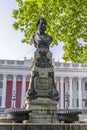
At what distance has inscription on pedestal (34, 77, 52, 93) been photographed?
13.6 meters

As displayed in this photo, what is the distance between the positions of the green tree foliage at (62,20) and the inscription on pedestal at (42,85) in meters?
6.03

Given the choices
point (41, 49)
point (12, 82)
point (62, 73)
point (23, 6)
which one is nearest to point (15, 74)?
point (12, 82)

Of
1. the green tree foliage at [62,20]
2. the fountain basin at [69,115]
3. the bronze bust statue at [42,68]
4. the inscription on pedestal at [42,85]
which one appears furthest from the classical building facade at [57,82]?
the fountain basin at [69,115]

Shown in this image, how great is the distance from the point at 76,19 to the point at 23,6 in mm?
3836

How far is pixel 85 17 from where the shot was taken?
18.4 m

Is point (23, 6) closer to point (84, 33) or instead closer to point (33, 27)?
point (33, 27)

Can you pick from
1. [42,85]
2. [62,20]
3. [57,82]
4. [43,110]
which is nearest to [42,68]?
[42,85]

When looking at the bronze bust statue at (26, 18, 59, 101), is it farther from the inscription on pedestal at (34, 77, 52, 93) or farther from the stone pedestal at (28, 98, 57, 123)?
the stone pedestal at (28, 98, 57, 123)

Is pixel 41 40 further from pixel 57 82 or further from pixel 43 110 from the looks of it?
pixel 57 82

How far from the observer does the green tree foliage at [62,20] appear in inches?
719

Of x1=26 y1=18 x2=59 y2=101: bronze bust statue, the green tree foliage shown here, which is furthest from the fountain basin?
the green tree foliage

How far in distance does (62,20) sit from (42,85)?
6517mm

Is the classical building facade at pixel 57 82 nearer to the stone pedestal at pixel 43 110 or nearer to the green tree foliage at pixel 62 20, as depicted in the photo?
the green tree foliage at pixel 62 20

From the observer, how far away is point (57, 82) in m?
72.9
